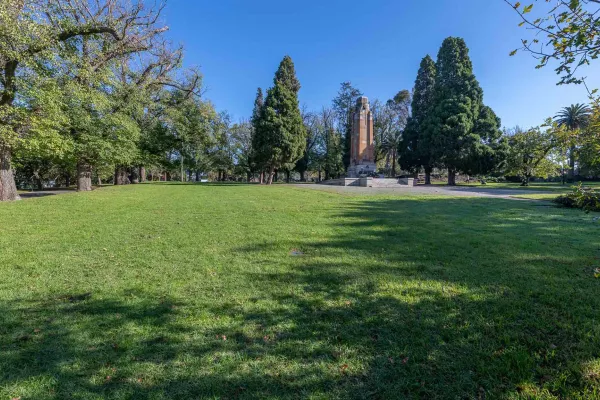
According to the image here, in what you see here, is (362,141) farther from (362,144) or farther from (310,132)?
(310,132)

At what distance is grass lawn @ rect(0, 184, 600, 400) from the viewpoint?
214cm

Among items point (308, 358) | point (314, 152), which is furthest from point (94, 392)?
point (314, 152)

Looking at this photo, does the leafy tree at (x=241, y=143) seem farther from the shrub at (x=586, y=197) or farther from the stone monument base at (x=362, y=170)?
the shrub at (x=586, y=197)

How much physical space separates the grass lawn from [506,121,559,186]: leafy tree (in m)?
1.44

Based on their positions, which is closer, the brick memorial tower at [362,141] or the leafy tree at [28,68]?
the leafy tree at [28,68]

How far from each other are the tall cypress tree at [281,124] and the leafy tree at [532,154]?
27.7m

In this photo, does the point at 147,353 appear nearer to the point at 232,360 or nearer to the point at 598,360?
the point at 232,360

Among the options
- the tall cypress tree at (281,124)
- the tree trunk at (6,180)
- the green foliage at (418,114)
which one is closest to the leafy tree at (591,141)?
the tree trunk at (6,180)

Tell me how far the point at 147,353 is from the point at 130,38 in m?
18.6

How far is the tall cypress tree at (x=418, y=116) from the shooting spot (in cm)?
3612

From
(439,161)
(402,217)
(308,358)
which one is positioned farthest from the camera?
(439,161)

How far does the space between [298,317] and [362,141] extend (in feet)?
95.2

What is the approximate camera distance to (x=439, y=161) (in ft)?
107

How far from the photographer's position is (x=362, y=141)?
3039 centimetres
